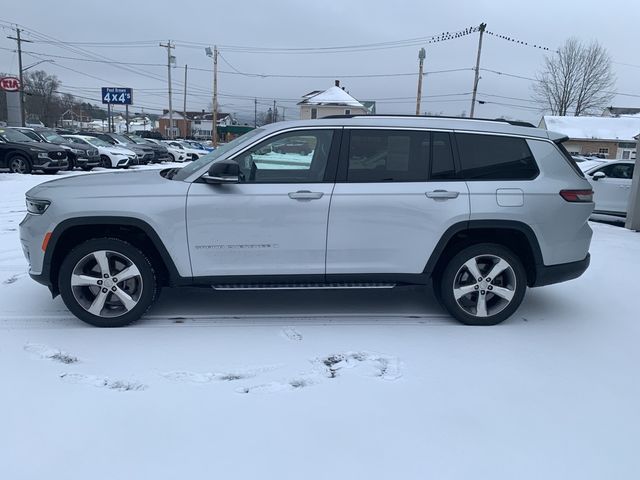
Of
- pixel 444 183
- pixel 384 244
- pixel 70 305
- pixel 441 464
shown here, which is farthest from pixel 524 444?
pixel 70 305

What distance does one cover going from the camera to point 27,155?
52.9 feet

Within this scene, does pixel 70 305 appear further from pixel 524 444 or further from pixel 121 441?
pixel 524 444

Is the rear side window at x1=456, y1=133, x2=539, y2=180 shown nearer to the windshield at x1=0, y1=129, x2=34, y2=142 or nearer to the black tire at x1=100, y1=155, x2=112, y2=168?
Result: the windshield at x1=0, y1=129, x2=34, y2=142

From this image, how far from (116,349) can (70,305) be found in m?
0.65

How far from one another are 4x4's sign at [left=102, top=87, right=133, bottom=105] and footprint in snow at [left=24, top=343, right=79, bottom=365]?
4636 centimetres

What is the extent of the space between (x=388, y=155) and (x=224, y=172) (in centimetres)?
137

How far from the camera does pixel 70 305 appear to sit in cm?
412

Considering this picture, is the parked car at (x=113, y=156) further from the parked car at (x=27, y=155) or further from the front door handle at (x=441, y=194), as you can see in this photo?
the front door handle at (x=441, y=194)

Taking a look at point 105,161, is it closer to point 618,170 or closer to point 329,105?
point 618,170

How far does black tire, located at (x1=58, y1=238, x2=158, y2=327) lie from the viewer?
13.3 ft

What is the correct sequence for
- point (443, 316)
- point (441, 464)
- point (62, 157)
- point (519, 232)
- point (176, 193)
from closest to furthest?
point (441, 464) < point (176, 193) < point (519, 232) < point (443, 316) < point (62, 157)

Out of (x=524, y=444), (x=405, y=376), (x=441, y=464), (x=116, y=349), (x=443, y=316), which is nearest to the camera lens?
(x=441, y=464)

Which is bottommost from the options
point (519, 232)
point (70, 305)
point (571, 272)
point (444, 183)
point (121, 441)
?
point (121, 441)

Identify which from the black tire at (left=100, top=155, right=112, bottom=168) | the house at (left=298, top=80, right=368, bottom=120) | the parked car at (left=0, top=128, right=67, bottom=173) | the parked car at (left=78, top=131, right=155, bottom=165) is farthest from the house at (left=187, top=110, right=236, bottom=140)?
the parked car at (left=0, top=128, right=67, bottom=173)
